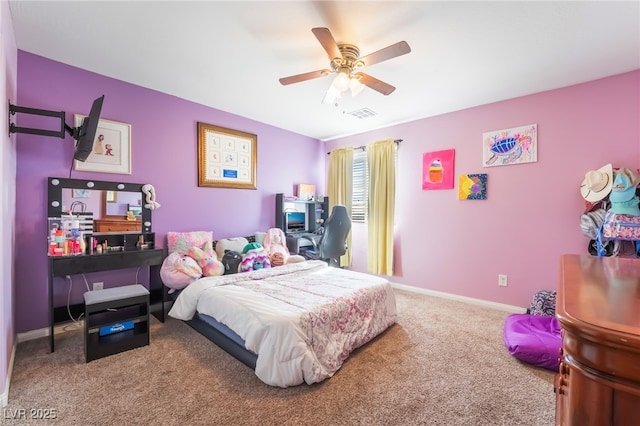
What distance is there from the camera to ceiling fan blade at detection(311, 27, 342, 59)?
1786mm

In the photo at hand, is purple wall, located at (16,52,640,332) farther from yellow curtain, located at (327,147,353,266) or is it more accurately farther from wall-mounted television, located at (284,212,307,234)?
yellow curtain, located at (327,147,353,266)

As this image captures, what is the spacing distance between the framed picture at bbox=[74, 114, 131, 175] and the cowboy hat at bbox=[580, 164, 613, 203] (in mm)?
4677

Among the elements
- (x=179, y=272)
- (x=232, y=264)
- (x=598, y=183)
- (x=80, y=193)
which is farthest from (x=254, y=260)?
(x=598, y=183)

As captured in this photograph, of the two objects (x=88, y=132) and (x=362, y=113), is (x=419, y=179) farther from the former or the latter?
(x=88, y=132)

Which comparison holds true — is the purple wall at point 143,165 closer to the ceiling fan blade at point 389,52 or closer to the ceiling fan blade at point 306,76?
the ceiling fan blade at point 306,76

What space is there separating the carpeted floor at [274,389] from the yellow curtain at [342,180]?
2634 millimetres

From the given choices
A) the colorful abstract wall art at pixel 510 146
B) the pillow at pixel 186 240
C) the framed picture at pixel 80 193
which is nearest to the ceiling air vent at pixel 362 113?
the colorful abstract wall art at pixel 510 146

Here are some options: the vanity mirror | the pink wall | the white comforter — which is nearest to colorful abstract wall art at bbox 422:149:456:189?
the pink wall

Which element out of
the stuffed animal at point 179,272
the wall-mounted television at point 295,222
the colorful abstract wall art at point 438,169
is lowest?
the stuffed animal at point 179,272

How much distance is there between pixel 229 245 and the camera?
3650 mm

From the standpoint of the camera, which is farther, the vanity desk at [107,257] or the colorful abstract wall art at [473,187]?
the colorful abstract wall art at [473,187]

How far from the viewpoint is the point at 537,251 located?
3.14 metres

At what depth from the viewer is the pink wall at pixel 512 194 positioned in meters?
2.78

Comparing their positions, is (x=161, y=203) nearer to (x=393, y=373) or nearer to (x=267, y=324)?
(x=267, y=324)
